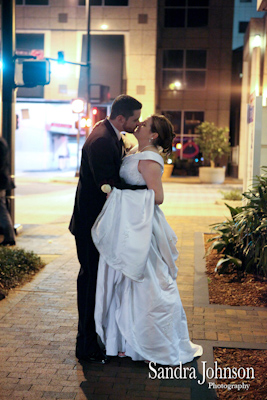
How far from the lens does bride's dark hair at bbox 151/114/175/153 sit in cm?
405

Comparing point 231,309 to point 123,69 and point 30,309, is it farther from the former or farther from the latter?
point 123,69

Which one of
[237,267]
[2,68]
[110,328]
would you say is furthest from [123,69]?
[110,328]

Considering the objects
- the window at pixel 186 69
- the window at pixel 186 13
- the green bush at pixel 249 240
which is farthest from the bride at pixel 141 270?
the window at pixel 186 13

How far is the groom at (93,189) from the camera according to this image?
4.04 m

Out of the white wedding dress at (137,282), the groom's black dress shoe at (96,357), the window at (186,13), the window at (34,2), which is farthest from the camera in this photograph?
the window at (186,13)

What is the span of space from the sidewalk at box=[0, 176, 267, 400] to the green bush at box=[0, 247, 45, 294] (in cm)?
13

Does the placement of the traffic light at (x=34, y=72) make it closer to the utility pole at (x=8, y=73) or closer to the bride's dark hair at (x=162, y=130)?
the utility pole at (x=8, y=73)

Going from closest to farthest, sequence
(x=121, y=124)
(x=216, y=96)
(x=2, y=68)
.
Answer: (x=121, y=124), (x=2, y=68), (x=216, y=96)

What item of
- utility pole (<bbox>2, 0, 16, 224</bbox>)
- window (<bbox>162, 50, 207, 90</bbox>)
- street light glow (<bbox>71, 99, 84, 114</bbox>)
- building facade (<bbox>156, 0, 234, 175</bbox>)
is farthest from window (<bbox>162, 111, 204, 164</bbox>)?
utility pole (<bbox>2, 0, 16, 224</bbox>)

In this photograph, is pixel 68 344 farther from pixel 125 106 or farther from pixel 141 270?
pixel 125 106

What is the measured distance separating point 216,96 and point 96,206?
34854 mm

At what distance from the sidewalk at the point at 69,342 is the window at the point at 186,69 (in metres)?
32.0

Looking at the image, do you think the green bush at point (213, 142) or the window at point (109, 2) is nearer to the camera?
the green bush at point (213, 142)

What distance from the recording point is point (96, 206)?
4215 mm
